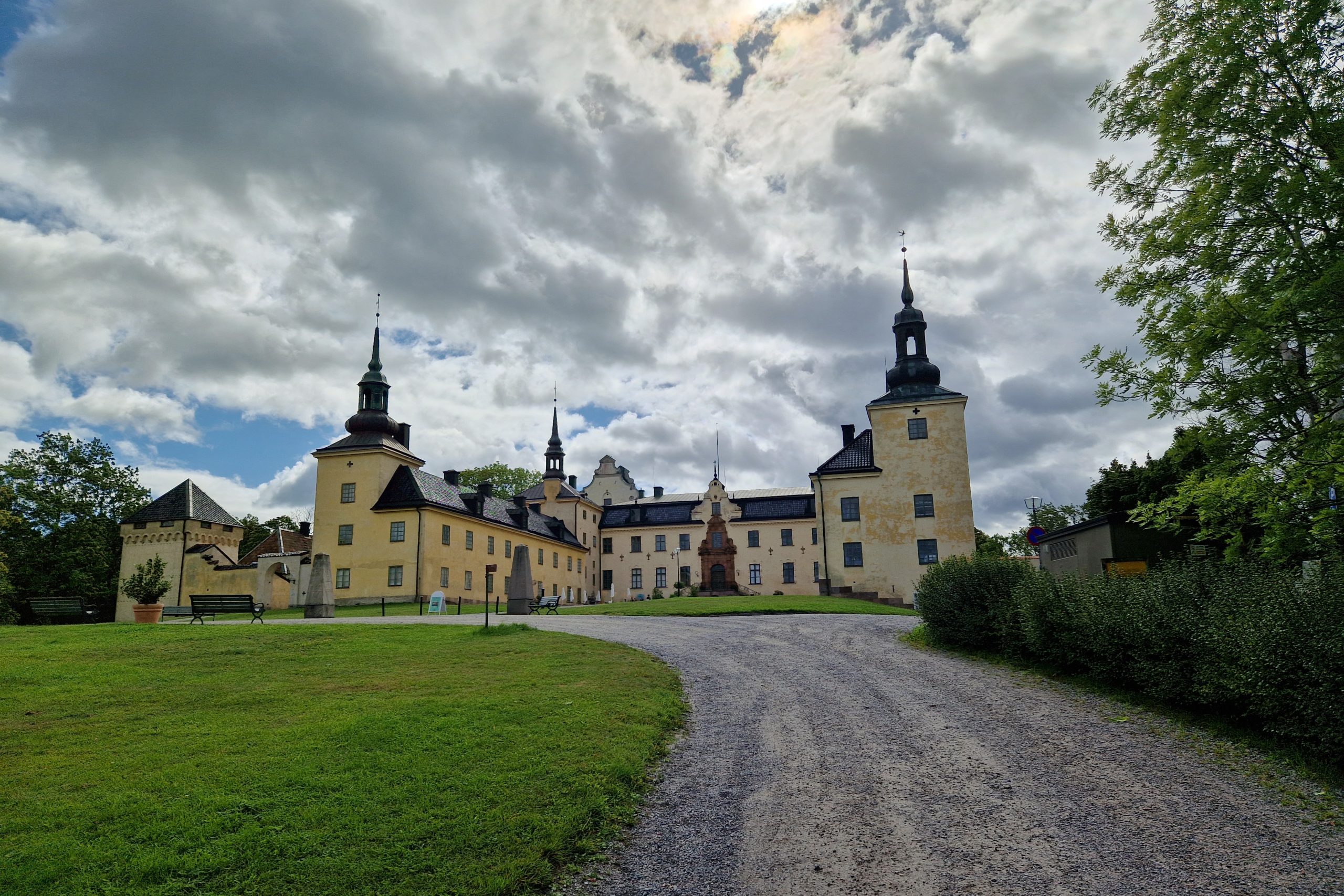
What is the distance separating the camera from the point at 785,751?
839 cm

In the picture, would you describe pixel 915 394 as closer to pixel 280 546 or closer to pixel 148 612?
pixel 148 612

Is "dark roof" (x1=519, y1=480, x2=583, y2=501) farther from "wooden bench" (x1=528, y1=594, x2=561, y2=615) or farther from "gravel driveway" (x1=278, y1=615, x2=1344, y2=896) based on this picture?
"gravel driveway" (x1=278, y1=615, x2=1344, y2=896)

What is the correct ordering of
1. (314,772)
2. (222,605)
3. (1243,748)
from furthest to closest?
(222,605), (1243,748), (314,772)

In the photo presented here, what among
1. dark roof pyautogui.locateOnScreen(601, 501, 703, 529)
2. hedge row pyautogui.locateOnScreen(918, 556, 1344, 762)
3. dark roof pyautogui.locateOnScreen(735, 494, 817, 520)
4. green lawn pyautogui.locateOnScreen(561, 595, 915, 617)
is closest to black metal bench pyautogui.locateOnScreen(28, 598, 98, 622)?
green lawn pyautogui.locateOnScreen(561, 595, 915, 617)

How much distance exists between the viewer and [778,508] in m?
60.2

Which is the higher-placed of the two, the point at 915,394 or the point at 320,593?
the point at 915,394

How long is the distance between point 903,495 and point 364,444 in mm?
29160

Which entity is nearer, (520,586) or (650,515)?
(520,586)

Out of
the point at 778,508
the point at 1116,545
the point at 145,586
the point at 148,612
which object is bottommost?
the point at 148,612

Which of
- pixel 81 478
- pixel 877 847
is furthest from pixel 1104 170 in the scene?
pixel 81 478

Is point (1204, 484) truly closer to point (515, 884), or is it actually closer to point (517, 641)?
point (515, 884)

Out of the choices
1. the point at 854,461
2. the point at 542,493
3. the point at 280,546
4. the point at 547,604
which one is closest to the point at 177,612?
the point at 547,604

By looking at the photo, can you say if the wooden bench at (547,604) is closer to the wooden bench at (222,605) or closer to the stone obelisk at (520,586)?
the stone obelisk at (520,586)

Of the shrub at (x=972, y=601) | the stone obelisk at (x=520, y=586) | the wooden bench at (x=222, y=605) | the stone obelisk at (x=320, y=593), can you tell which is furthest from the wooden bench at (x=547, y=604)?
the shrub at (x=972, y=601)
